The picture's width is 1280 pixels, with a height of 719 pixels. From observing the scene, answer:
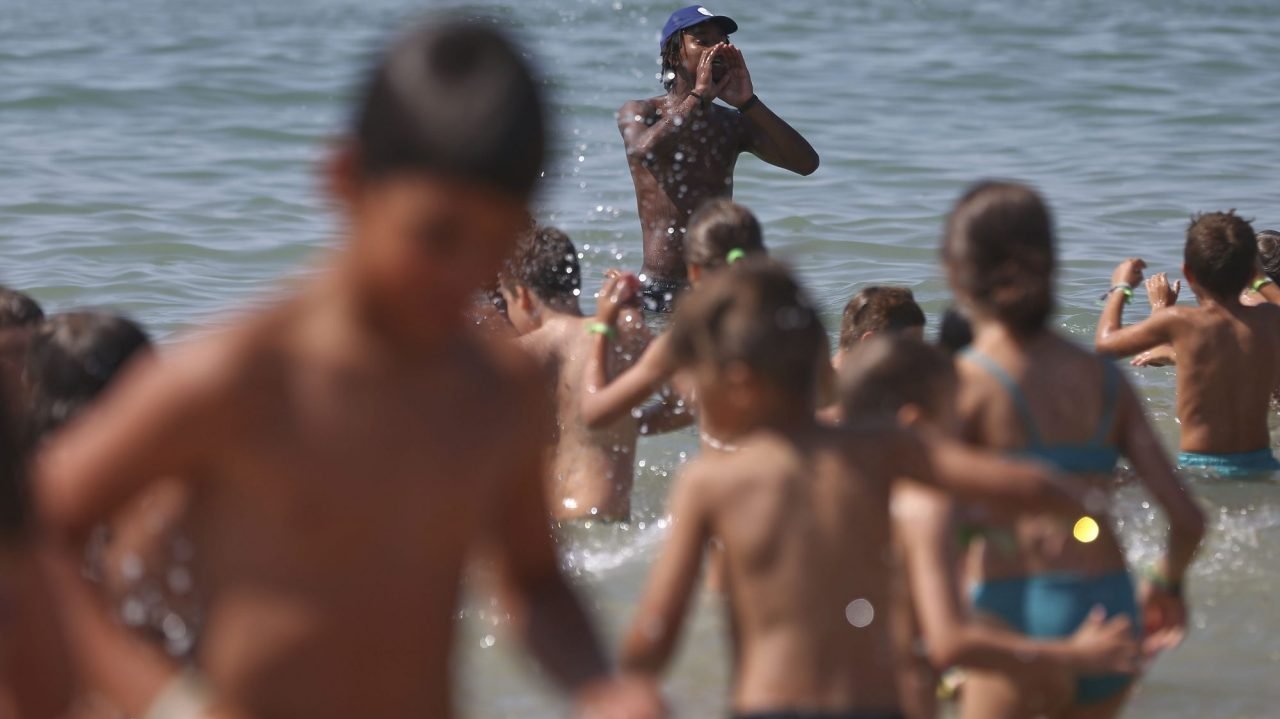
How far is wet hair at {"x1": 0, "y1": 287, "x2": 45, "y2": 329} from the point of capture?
399cm

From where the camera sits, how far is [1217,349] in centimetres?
648

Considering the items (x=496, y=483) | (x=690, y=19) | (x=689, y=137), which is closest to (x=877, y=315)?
(x=690, y=19)

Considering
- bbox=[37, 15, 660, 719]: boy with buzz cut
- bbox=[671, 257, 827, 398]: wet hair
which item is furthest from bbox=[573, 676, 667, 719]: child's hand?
bbox=[671, 257, 827, 398]: wet hair

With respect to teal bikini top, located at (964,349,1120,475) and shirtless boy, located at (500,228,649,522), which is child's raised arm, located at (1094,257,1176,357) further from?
teal bikini top, located at (964,349,1120,475)

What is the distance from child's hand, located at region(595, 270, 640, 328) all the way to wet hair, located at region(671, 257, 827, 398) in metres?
2.35

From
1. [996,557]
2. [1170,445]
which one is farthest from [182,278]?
[996,557]

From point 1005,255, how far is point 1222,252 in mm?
3083

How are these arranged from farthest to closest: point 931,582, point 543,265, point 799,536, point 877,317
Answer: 1. point 543,265
2. point 877,317
3. point 931,582
4. point 799,536

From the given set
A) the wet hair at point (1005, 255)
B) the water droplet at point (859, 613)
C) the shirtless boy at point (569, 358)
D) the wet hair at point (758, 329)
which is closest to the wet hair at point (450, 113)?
the wet hair at point (758, 329)

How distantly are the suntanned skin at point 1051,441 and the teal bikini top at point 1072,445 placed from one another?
11mm

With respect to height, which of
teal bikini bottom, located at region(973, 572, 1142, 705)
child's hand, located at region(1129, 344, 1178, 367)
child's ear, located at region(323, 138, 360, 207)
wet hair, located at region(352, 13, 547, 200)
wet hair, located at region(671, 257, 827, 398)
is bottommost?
child's hand, located at region(1129, 344, 1178, 367)

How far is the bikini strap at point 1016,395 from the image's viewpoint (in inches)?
134

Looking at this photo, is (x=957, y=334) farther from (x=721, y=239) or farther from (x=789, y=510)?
(x=789, y=510)

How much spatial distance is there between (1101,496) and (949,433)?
31 cm
